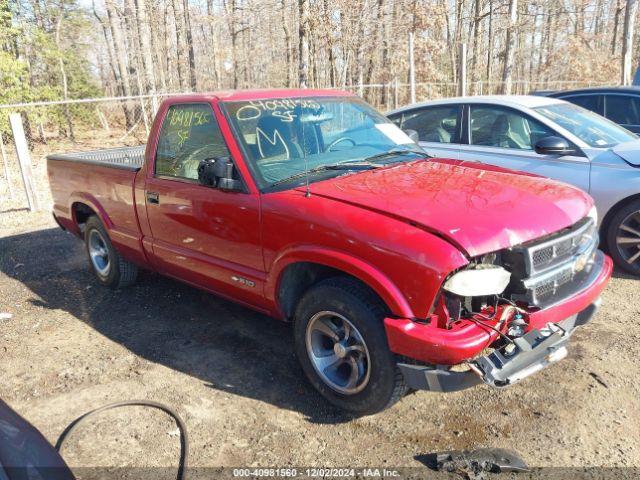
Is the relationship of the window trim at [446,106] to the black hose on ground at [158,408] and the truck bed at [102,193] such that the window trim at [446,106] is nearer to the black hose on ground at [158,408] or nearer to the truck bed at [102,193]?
the truck bed at [102,193]

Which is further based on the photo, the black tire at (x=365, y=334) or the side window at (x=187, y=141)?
the side window at (x=187, y=141)

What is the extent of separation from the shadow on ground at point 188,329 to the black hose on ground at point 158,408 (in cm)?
39

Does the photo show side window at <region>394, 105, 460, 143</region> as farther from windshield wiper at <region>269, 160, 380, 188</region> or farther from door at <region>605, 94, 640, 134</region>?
door at <region>605, 94, 640, 134</region>

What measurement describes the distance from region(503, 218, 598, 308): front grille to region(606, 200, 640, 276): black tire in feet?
6.72

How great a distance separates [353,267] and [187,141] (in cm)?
202

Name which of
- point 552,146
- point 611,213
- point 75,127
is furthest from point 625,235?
point 75,127

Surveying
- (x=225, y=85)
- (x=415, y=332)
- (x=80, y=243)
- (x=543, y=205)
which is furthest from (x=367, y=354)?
(x=225, y=85)

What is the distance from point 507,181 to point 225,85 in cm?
2870

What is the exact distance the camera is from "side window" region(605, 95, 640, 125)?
752 centimetres

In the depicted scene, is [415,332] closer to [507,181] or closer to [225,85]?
[507,181]

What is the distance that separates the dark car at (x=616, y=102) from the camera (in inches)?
295

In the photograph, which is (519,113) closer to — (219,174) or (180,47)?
(219,174)

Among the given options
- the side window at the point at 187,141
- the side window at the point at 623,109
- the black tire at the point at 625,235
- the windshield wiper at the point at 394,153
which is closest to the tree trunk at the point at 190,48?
the side window at the point at 623,109

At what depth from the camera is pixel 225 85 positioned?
29969mm
